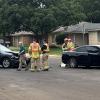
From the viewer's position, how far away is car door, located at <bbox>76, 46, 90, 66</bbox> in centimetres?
2608

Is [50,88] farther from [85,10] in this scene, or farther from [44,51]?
[85,10]

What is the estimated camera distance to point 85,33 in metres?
68.9

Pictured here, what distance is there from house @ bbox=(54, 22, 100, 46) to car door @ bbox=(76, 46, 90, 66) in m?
35.9

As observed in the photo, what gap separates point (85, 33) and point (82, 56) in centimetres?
4274

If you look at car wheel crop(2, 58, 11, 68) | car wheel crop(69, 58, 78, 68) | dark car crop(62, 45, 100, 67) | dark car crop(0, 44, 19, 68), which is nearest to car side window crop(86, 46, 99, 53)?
dark car crop(62, 45, 100, 67)

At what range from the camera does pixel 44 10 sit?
63.7 m

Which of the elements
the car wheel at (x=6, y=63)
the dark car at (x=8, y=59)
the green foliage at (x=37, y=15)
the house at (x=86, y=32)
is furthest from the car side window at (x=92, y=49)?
the house at (x=86, y=32)

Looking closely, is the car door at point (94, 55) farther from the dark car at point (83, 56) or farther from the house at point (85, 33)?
the house at point (85, 33)

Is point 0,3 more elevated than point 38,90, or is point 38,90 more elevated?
point 0,3

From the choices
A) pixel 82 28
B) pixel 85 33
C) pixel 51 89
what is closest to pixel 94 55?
pixel 51 89

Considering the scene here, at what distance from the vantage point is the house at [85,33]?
2559 inches

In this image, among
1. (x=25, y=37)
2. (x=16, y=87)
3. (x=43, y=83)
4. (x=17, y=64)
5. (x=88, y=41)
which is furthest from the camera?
(x=25, y=37)

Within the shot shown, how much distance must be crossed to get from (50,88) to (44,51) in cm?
960

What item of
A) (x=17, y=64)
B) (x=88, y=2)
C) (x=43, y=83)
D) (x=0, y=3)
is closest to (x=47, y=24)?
(x=0, y=3)
